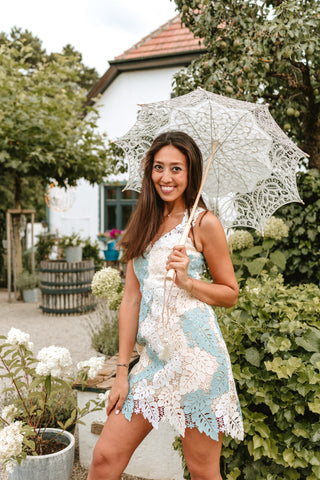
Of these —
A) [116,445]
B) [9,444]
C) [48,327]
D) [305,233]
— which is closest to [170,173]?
[116,445]

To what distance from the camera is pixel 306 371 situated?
2.01 metres

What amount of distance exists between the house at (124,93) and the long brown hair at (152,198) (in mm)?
9056

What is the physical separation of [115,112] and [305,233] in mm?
8699

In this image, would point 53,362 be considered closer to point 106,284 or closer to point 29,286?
point 106,284

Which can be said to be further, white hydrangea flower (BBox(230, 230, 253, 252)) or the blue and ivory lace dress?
white hydrangea flower (BBox(230, 230, 253, 252))

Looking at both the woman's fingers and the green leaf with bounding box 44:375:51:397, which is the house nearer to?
the green leaf with bounding box 44:375:51:397

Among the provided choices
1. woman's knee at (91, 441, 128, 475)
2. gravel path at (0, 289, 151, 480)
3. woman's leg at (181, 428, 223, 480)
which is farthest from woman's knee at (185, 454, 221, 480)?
gravel path at (0, 289, 151, 480)

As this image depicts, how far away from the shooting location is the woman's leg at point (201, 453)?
1567 millimetres

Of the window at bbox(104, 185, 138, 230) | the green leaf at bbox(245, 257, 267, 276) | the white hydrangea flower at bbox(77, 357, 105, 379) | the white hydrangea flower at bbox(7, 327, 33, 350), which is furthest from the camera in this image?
the window at bbox(104, 185, 138, 230)

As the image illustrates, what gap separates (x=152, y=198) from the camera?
5.86ft

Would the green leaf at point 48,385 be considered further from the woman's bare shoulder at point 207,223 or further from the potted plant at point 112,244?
the potted plant at point 112,244

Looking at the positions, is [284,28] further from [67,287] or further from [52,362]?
[67,287]

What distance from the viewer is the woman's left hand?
1470 mm

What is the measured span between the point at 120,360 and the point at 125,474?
4.83 ft
